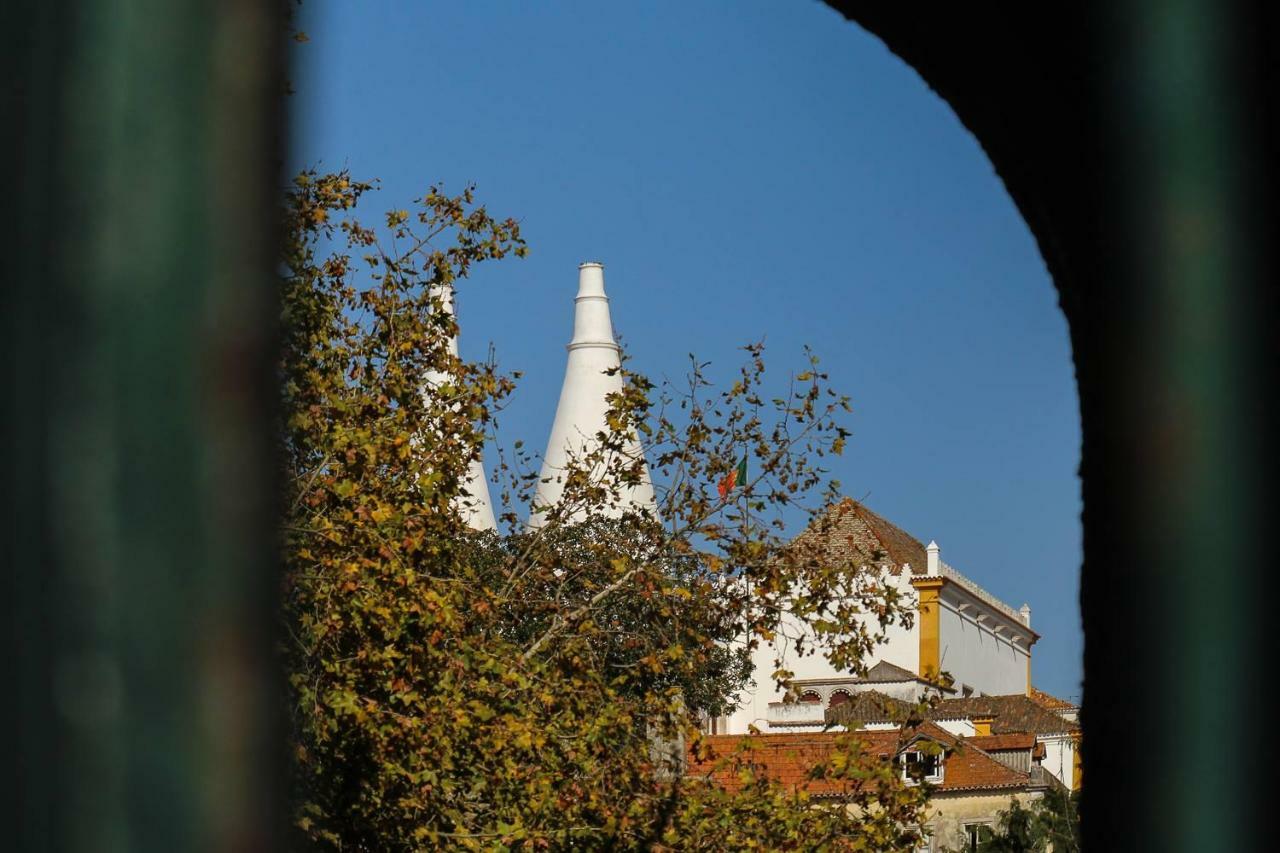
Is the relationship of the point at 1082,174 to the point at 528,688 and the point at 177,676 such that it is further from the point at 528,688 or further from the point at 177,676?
the point at 528,688

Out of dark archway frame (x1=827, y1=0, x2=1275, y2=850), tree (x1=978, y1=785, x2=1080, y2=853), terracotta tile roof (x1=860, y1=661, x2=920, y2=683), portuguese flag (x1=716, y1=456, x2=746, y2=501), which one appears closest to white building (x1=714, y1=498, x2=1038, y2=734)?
terracotta tile roof (x1=860, y1=661, x2=920, y2=683)

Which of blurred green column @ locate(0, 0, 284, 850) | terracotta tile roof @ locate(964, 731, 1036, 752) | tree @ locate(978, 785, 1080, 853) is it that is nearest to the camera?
blurred green column @ locate(0, 0, 284, 850)

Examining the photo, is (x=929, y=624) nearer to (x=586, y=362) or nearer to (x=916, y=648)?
(x=916, y=648)

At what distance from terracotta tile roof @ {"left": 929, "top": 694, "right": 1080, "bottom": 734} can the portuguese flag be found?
26.1m

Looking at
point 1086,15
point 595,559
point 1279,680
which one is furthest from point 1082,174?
point 595,559

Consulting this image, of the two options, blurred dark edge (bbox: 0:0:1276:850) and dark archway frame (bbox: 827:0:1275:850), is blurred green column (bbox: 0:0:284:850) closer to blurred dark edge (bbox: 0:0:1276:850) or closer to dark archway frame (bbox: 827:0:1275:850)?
blurred dark edge (bbox: 0:0:1276:850)

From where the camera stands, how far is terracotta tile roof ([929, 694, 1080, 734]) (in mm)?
36156

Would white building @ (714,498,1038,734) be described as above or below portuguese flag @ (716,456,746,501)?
above

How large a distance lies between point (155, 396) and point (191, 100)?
0.11 metres

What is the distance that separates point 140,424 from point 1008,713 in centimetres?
3990

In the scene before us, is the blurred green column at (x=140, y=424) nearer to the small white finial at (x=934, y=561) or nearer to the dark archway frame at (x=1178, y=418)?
the dark archway frame at (x=1178, y=418)

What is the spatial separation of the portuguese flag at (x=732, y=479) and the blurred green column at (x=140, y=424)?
28.0ft

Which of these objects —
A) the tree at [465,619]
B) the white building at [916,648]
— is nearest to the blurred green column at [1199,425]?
the tree at [465,619]

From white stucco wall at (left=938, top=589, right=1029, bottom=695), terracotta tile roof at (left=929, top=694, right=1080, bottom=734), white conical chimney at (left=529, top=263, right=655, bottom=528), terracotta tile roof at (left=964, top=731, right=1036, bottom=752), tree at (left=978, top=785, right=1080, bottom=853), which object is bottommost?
tree at (left=978, top=785, right=1080, bottom=853)
